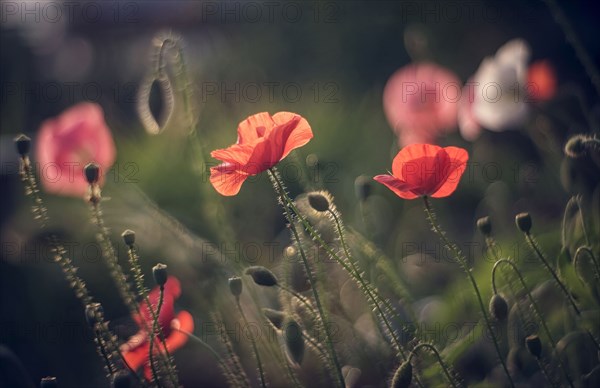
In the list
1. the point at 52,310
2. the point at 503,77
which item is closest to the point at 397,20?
the point at 503,77

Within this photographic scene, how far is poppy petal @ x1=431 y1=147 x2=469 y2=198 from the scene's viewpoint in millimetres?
1511

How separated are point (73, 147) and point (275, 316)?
1.06 metres

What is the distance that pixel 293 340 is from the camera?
4.88ft

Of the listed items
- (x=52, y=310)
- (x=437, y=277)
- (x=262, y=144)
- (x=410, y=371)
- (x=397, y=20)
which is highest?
(x=397, y=20)

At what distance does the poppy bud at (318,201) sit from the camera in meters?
1.50

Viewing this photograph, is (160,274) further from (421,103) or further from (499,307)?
(421,103)

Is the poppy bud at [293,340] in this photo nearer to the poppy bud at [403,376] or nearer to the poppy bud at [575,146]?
the poppy bud at [403,376]

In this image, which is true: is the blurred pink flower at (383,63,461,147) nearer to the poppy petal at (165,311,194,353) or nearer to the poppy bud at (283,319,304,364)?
the poppy petal at (165,311,194,353)

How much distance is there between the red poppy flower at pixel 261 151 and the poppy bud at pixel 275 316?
0.26 meters

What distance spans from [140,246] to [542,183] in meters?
1.65

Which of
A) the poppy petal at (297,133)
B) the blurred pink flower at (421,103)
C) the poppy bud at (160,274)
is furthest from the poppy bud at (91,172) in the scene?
the blurred pink flower at (421,103)

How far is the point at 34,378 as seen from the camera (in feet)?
8.12

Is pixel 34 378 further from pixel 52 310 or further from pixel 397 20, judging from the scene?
pixel 397 20

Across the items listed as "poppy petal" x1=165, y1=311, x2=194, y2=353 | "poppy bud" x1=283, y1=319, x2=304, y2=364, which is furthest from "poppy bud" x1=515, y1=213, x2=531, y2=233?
"poppy petal" x1=165, y1=311, x2=194, y2=353
